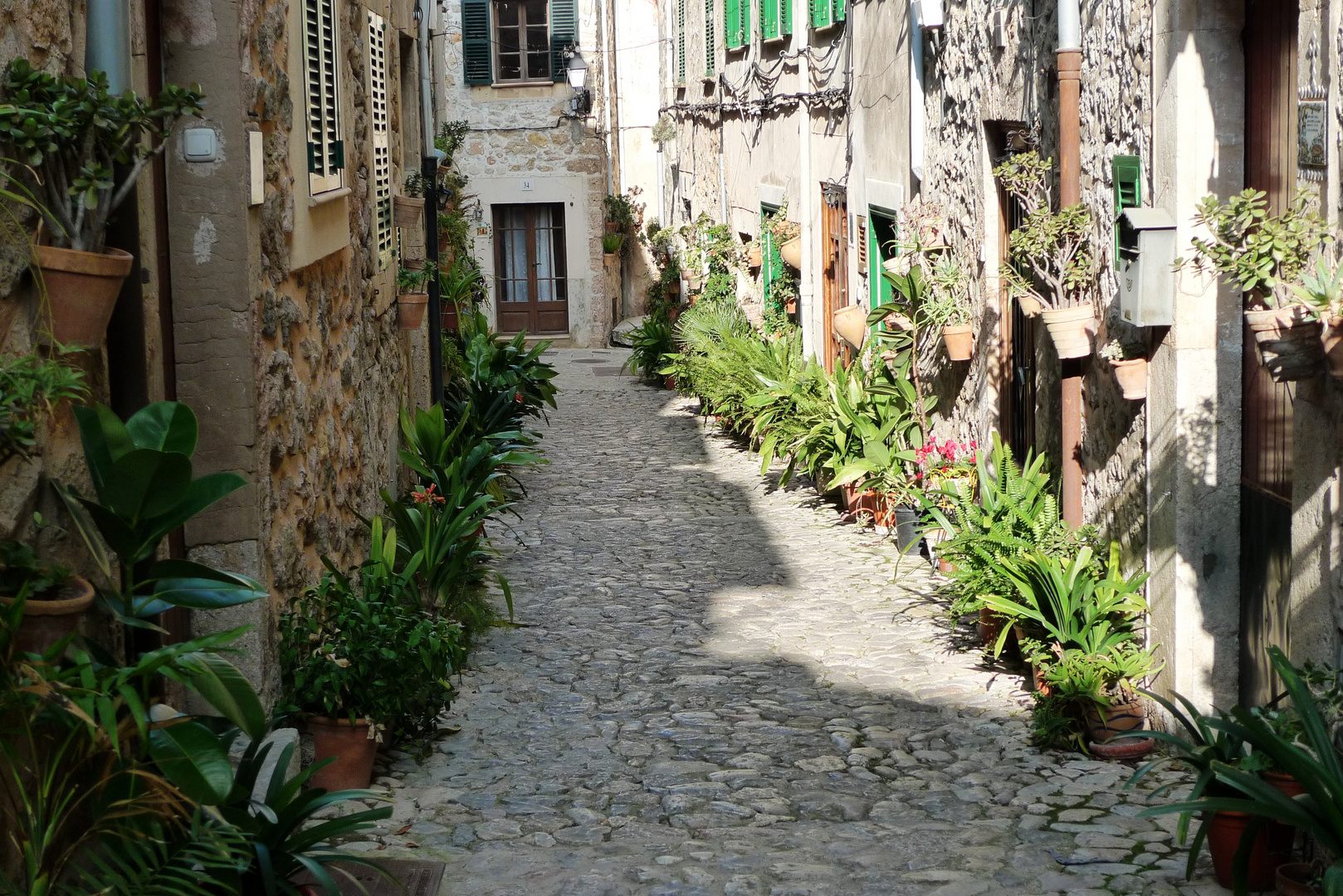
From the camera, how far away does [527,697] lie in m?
6.12

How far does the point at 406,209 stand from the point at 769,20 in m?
5.44

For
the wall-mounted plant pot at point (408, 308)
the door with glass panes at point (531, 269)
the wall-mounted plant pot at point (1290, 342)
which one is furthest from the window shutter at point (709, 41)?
the wall-mounted plant pot at point (1290, 342)

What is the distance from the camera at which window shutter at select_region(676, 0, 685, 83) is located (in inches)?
722

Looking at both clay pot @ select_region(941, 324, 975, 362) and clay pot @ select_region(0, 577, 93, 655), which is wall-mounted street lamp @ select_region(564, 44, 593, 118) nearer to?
clay pot @ select_region(941, 324, 975, 362)

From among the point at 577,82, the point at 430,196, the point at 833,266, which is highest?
the point at 577,82

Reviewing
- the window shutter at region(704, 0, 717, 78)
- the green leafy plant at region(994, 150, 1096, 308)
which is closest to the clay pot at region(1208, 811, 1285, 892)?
the green leafy plant at region(994, 150, 1096, 308)

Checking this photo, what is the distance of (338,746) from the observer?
15.9ft

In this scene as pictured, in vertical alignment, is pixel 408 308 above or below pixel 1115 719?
above

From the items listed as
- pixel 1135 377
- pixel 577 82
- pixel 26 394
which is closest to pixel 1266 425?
pixel 1135 377

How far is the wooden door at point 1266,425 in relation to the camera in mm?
4555

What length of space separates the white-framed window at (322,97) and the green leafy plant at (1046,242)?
293 cm

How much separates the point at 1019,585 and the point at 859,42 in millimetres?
5631

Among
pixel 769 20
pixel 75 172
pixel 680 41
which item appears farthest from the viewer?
pixel 680 41

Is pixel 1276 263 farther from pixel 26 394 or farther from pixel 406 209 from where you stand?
pixel 406 209
